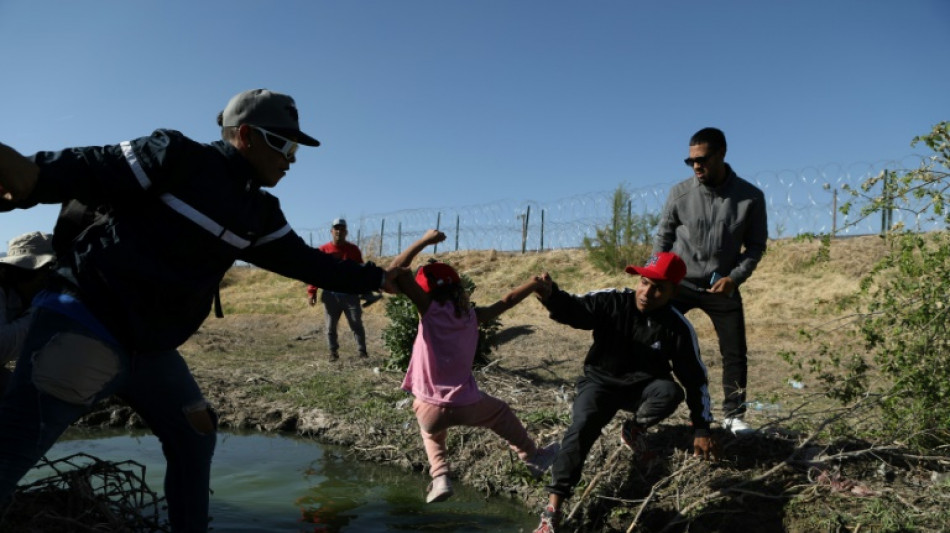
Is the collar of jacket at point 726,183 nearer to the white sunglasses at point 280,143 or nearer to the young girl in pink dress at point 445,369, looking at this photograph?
the young girl in pink dress at point 445,369

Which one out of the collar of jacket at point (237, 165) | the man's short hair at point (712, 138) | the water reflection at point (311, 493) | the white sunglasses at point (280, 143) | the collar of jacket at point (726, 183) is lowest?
the water reflection at point (311, 493)

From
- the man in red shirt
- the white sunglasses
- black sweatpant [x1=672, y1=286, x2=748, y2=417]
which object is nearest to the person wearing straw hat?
the white sunglasses

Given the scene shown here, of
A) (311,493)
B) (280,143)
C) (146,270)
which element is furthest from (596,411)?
(146,270)

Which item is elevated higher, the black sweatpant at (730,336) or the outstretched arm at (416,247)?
the outstretched arm at (416,247)

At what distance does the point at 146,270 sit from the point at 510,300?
2478 mm

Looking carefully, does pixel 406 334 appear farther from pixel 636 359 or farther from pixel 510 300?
pixel 636 359

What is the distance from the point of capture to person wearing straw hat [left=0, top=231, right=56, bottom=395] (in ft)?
11.8

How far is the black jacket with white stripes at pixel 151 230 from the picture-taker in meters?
2.65

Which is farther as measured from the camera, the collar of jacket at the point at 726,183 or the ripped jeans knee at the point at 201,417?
the collar of jacket at the point at 726,183

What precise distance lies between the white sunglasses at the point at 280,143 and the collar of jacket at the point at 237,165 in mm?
121

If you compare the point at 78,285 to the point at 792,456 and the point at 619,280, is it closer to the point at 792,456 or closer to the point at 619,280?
the point at 792,456

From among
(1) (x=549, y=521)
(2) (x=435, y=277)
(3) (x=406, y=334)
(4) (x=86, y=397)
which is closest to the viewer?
(4) (x=86, y=397)

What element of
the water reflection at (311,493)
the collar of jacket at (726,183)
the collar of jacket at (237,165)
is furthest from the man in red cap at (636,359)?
the collar of jacket at (237,165)

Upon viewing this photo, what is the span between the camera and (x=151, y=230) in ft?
9.09
